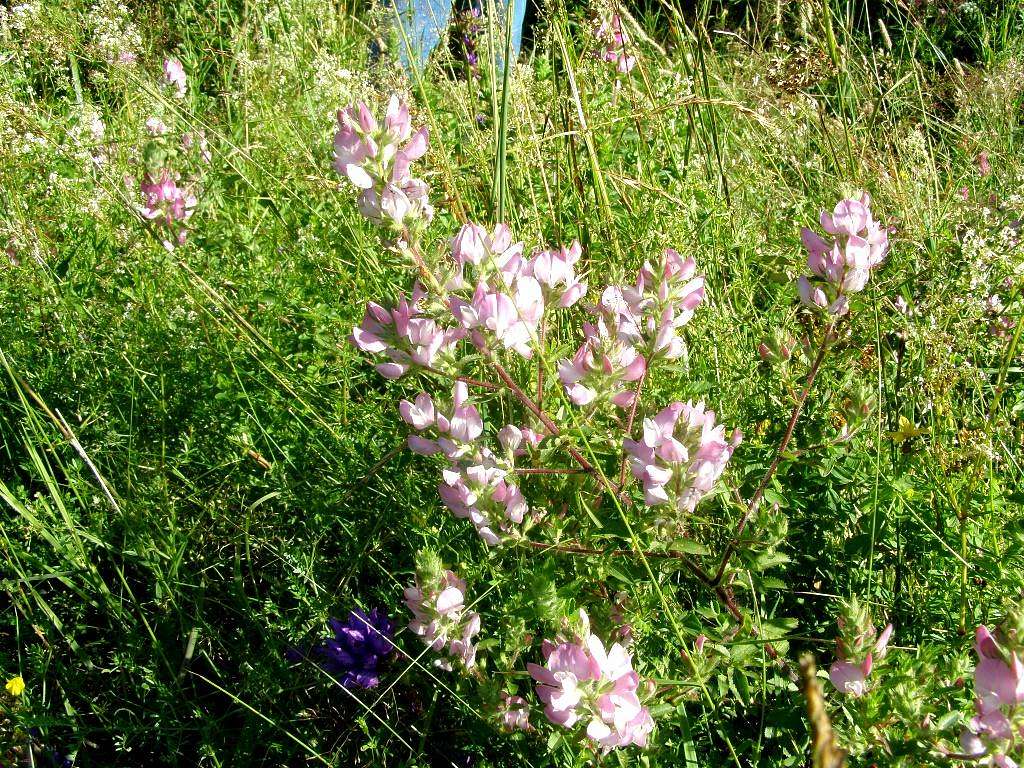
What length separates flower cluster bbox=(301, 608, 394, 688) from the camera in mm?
1646

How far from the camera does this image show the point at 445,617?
143 centimetres

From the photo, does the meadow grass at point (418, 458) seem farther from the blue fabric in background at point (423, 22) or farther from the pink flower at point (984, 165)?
the blue fabric in background at point (423, 22)

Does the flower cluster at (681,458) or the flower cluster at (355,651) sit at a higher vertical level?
the flower cluster at (681,458)

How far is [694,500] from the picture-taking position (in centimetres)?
129

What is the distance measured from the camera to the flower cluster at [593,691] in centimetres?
115

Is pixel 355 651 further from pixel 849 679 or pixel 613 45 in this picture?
pixel 613 45

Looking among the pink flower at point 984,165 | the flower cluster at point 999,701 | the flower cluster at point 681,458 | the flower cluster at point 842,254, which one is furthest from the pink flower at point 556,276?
the pink flower at point 984,165

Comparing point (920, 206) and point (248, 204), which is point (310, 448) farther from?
point (920, 206)

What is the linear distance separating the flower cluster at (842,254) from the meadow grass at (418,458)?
12 cm

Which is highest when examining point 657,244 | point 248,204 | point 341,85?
point 341,85

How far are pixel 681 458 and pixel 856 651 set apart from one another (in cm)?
34

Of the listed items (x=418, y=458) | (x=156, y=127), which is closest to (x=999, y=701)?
(x=418, y=458)

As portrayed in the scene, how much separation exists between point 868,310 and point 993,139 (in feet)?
A: 4.80

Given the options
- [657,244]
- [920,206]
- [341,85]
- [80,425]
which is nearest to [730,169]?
[920,206]
